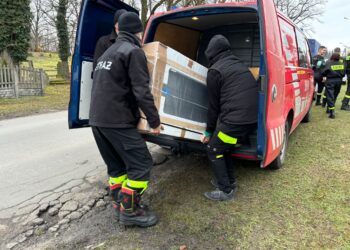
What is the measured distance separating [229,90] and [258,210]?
129 centimetres

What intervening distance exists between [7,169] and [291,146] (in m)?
4.61

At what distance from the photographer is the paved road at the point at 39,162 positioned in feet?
11.1

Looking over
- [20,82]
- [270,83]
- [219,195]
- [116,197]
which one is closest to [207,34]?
Result: [270,83]

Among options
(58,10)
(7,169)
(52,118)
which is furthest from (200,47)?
(58,10)

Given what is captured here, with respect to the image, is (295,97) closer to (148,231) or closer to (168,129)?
(168,129)

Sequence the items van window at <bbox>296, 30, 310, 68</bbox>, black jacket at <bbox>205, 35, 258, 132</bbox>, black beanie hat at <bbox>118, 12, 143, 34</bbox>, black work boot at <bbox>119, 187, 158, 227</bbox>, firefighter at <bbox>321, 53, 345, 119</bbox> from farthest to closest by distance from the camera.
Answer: firefighter at <bbox>321, 53, 345, 119</bbox> → van window at <bbox>296, 30, 310, 68</bbox> → black jacket at <bbox>205, 35, 258, 132</bbox> → black work boot at <bbox>119, 187, 158, 227</bbox> → black beanie hat at <bbox>118, 12, 143, 34</bbox>

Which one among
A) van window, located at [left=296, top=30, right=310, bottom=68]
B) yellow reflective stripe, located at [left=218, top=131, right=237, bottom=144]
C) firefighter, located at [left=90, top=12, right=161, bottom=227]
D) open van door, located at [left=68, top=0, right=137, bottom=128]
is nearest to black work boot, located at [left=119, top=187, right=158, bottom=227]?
firefighter, located at [left=90, top=12, right=161, bottom=227]

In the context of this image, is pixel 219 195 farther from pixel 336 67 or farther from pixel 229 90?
pixel 336 67

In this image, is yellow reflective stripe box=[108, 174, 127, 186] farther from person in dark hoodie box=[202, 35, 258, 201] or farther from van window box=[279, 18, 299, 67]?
van window box=[279, 18, 299, 67]

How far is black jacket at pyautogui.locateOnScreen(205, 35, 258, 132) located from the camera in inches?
115

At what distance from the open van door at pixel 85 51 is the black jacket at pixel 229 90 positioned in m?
1.33

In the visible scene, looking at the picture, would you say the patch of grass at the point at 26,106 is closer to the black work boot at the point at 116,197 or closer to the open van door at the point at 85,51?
the open van door at the point at 85,51

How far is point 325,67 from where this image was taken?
25.2 ft

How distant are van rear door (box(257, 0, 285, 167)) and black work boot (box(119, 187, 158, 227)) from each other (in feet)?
4.30
